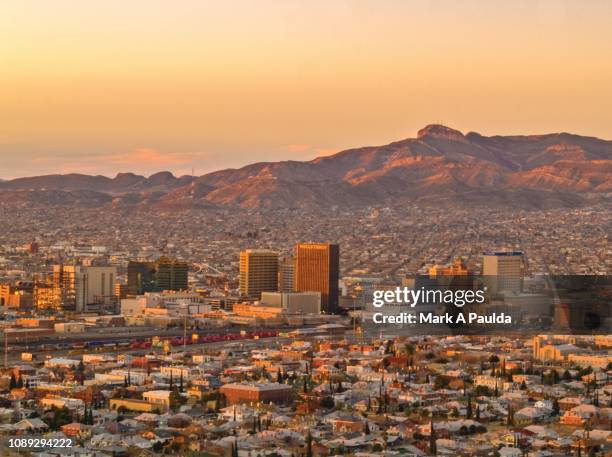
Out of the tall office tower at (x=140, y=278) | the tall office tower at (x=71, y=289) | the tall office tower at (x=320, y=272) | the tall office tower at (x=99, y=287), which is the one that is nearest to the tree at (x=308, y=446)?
the tall office tower at (x=320, y=272)

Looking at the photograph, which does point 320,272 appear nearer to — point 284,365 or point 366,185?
point 284,365

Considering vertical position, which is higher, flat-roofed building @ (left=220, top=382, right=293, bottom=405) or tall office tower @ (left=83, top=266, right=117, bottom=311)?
tall office tower @ (left=83, top=266, right=117, bottom=311)

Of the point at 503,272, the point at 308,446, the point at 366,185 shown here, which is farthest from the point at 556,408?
the point at 366,185

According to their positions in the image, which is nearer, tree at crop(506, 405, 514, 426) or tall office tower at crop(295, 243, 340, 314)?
tree at crop(506, 405, 514, 426)

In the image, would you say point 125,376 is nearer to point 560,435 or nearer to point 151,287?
point 560,435

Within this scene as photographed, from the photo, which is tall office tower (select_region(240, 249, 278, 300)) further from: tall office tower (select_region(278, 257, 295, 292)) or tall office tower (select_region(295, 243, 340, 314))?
tall office tower (select_region(295, 243, 340, 314))

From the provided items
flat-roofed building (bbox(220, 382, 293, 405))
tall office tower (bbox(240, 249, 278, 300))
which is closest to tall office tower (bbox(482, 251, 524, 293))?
tall office tower (bbox(240, 249, 278, 300))
